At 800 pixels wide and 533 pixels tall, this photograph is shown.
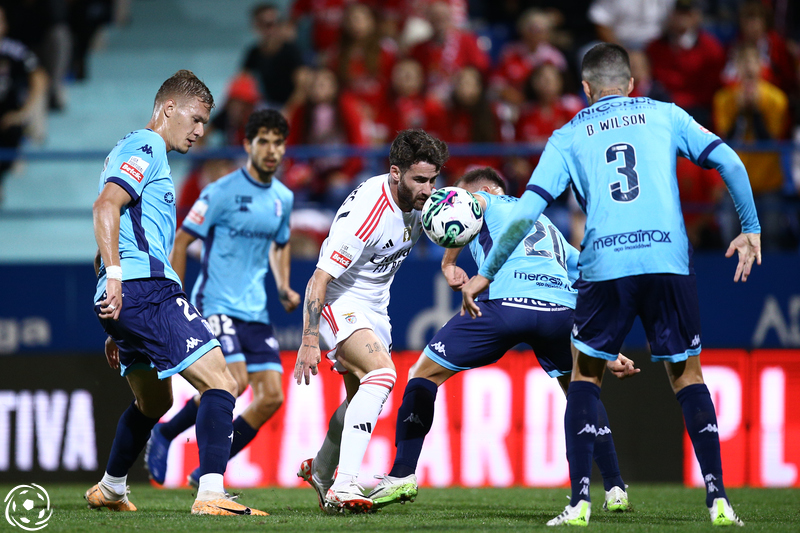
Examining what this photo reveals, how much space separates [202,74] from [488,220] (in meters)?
10.4

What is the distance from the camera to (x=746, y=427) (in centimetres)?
850

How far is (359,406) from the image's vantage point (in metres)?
5.43

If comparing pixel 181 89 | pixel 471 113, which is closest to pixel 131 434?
pixel 181 89

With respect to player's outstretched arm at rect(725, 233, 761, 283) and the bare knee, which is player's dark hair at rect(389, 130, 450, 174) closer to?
player's outstretched arm at rect(725, 233, 761, 283)

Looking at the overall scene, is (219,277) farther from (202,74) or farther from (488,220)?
(202,74)

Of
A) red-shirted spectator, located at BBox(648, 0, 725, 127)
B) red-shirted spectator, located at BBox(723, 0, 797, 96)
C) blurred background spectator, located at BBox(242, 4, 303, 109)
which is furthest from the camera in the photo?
blurred background spectator, located at BBox(242, 4, 303, 109)

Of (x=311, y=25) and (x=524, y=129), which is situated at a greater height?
(x=311, y=25)

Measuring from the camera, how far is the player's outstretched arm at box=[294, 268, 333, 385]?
5.25 metres

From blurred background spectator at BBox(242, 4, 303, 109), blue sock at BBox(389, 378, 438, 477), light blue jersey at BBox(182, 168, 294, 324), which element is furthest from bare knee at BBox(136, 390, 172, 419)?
blurred background spectator at BBox(242, 4, 303, 109)

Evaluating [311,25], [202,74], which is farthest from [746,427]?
[202,74]

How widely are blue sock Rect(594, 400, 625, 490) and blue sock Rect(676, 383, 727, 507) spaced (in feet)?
2.99

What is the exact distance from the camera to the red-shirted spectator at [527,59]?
40.0ft

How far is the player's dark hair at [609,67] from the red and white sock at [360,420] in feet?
6.57

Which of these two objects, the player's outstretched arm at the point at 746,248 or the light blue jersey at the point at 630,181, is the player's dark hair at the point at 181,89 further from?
the player's outstretched arm at the point at 746,248
